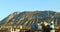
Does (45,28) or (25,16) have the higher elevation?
(45,28)

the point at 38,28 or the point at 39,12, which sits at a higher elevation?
the point at 38,28

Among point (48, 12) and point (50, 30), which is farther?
point (48, 12)

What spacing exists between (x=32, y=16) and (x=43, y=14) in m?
8.70

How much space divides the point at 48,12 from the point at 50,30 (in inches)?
6184

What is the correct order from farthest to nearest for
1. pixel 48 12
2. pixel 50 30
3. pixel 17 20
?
pixel 48 12 < pixel 17 20 < pixel 50 30

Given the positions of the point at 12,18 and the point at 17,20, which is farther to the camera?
the point at 12,18

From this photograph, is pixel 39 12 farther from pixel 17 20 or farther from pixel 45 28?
pixel 45 28

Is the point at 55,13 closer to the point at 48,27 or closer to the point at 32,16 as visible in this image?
the point at 32,16

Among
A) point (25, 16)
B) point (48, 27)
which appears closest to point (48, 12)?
point (25, 16)

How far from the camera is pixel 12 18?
183875 millimetres

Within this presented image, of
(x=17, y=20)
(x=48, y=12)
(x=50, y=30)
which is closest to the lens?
(x=50, y=30)

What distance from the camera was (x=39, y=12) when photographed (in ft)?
595

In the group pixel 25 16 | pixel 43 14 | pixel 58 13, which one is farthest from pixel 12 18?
pixel 58 13

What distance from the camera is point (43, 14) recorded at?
17562 centimetres
